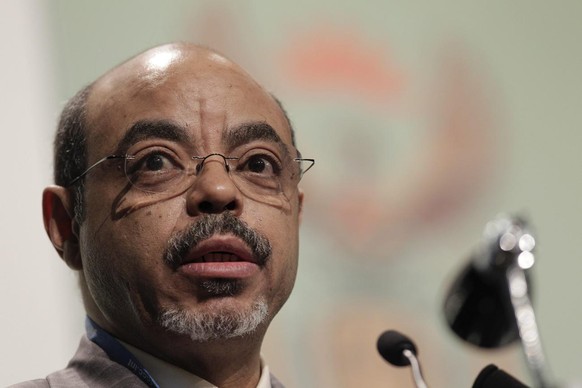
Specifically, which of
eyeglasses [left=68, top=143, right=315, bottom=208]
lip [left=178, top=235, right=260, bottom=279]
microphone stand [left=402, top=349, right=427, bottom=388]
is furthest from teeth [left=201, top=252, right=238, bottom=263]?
microphone stand [left=402, top=349, right=427, bottom=388]

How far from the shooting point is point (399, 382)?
10.9ft

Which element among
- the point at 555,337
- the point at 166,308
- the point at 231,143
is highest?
the point at 231,143

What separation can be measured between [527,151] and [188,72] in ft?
5.96

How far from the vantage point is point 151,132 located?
86.6 inches

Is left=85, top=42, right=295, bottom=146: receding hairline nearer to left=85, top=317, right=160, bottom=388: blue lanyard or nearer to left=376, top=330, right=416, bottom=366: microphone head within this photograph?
left=85, top=317, right=160, bottom=388: blue lanyard

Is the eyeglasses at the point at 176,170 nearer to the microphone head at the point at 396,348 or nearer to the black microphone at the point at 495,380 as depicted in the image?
the microphone head at the point at 396,348

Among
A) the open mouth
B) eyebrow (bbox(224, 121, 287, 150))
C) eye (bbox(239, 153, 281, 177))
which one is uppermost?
eyebrow (bbox(224, 121, 287, 150))

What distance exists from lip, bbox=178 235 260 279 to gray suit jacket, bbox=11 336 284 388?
260 millimetres

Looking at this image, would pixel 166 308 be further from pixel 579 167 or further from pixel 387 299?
pixel 579 167

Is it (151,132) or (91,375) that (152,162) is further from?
(91,375)

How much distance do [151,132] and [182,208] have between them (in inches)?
7.6

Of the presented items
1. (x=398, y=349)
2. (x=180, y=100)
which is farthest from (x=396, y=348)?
(x=180, y=100)

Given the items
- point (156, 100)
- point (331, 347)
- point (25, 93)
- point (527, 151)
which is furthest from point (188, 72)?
point (527, 151)

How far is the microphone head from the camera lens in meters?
2.03
